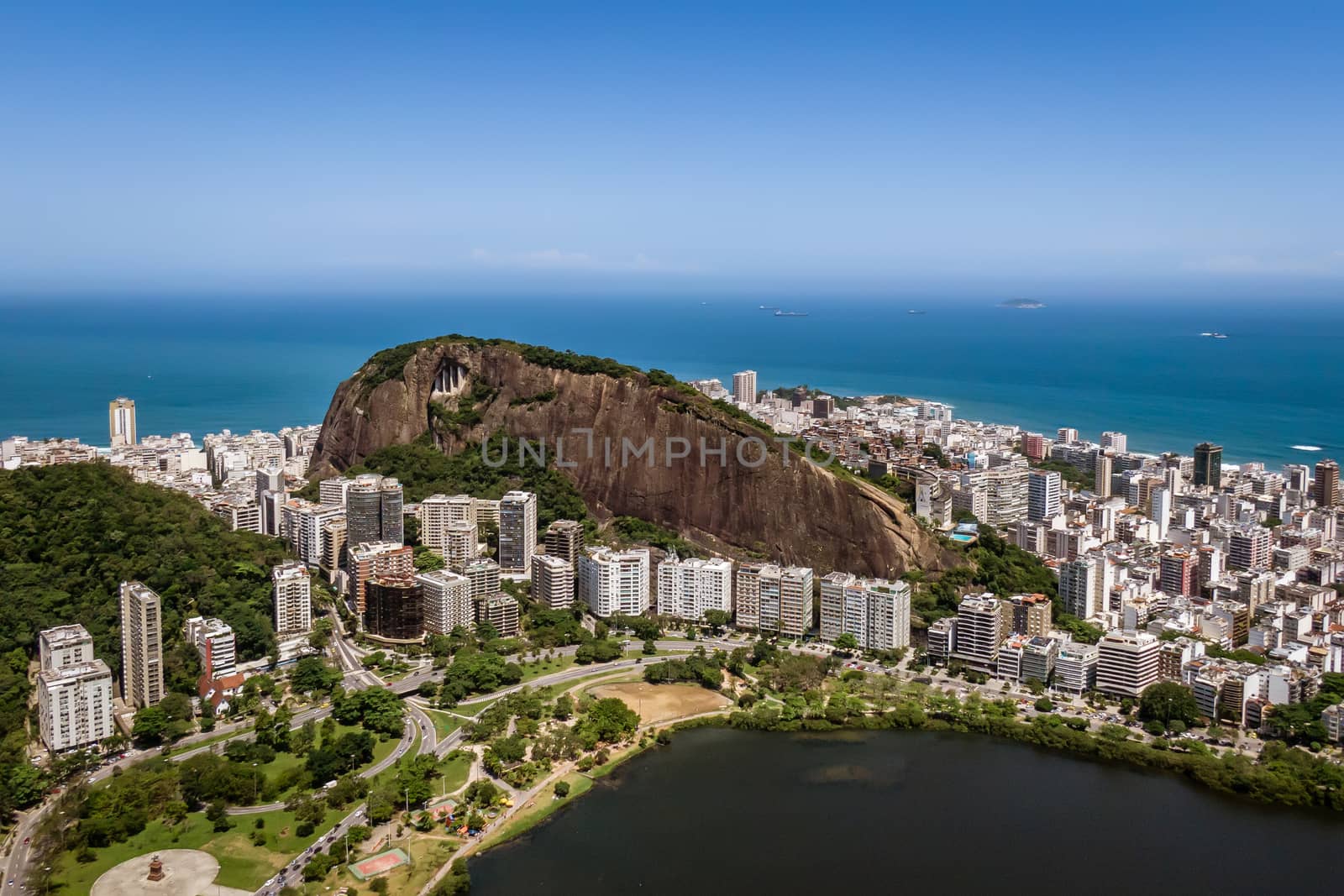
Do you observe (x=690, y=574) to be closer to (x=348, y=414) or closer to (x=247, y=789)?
(x=247, y=789)

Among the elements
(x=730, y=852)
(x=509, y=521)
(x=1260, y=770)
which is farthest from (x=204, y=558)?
(x=1260, y=770)

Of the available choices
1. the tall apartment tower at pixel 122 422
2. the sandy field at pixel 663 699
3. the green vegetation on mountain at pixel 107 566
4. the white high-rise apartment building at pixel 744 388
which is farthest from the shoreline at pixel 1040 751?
the white high-rise apartment building at pixel 744 388

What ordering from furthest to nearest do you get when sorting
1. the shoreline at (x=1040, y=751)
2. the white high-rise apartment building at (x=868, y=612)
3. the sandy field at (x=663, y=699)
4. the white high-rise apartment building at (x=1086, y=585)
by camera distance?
the white high-rise apartment building at (x=1086, y=585) < the white high-rise apartment building at (x=868, y=612) < the sandy field at (x=663, y=699) < the shoreline at (x=1040, y=751)

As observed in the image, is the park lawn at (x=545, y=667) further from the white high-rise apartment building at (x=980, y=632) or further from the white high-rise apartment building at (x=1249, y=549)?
the white high-rise apartment building at (x=1249, y=549)

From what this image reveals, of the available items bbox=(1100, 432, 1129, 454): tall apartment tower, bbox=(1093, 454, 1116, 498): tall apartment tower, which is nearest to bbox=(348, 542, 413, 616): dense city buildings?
bbox=(1093, 454, 1116, 498): tall apartment tower

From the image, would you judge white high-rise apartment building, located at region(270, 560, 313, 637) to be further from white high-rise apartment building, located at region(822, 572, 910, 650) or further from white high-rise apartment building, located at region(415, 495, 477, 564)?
white high-rise apartment building, located at region(822, 572, 910, 650)

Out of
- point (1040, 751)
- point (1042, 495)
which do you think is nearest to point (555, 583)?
point (1040, 751)
